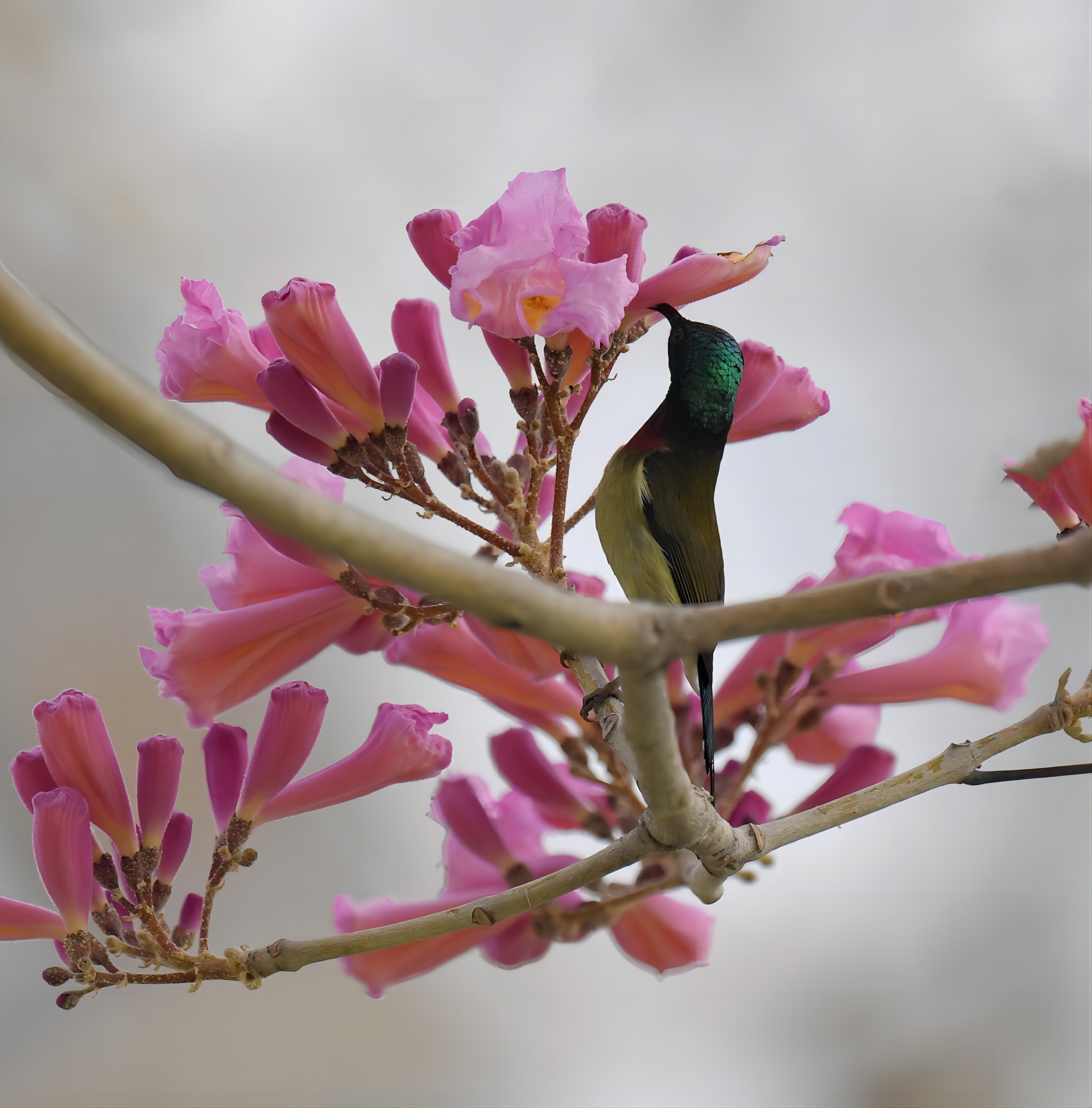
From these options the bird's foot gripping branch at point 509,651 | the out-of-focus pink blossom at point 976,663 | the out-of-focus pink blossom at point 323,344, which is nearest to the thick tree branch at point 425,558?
Answer: the bird's foot gripping branch at point 509,651

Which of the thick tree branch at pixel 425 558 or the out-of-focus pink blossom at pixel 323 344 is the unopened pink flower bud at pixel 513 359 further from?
the thick tree branch at pixel 425 558

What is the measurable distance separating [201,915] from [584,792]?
0.54 feet

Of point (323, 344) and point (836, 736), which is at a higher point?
point (323, 344)

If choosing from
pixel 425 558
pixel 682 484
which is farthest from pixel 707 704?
pixel 425 558

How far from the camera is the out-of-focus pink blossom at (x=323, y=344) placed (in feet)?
0.98

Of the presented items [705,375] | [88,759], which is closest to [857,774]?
[705,375]

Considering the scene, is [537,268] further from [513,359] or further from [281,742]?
[281,742]

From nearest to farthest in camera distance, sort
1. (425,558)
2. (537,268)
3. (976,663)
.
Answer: (425,558) < (537,268) < (976,663)

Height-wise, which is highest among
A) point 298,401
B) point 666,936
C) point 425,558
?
point 298,401

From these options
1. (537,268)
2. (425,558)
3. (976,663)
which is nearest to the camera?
(425,558)

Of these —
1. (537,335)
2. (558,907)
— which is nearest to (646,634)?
(537,335)

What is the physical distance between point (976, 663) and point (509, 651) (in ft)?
0.60

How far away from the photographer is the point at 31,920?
330 millimetres

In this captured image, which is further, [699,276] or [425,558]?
[699,276]
